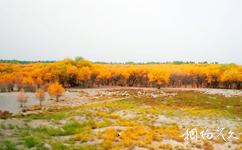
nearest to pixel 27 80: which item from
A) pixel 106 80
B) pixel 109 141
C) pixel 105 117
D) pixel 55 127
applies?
pixel 106 80

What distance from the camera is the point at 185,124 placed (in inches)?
1350

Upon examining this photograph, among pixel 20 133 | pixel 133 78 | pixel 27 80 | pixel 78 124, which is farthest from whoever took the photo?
pixel 133 78

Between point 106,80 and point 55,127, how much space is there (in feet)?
269

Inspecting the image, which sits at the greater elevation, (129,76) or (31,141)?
(31,141)

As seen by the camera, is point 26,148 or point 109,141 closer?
point 26,148

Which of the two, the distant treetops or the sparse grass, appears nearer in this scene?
the sparse grass

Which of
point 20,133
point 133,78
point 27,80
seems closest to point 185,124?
point 20,133

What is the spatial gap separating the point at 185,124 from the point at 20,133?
1593 cm

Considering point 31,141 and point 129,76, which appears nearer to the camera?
point 31,141

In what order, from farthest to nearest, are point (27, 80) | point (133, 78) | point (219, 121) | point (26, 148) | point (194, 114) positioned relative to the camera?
point (133, 78), point (27, 80), point (194, 114), point (219, 121), point (26, 148)

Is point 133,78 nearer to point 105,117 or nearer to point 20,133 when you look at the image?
point 105,117

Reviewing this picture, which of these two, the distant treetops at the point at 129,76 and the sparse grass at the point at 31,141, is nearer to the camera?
the sparse grass at the point at 31,141

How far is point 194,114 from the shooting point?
42500 mm

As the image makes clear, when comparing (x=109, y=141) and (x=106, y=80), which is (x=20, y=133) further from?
(x=106, y=80)
